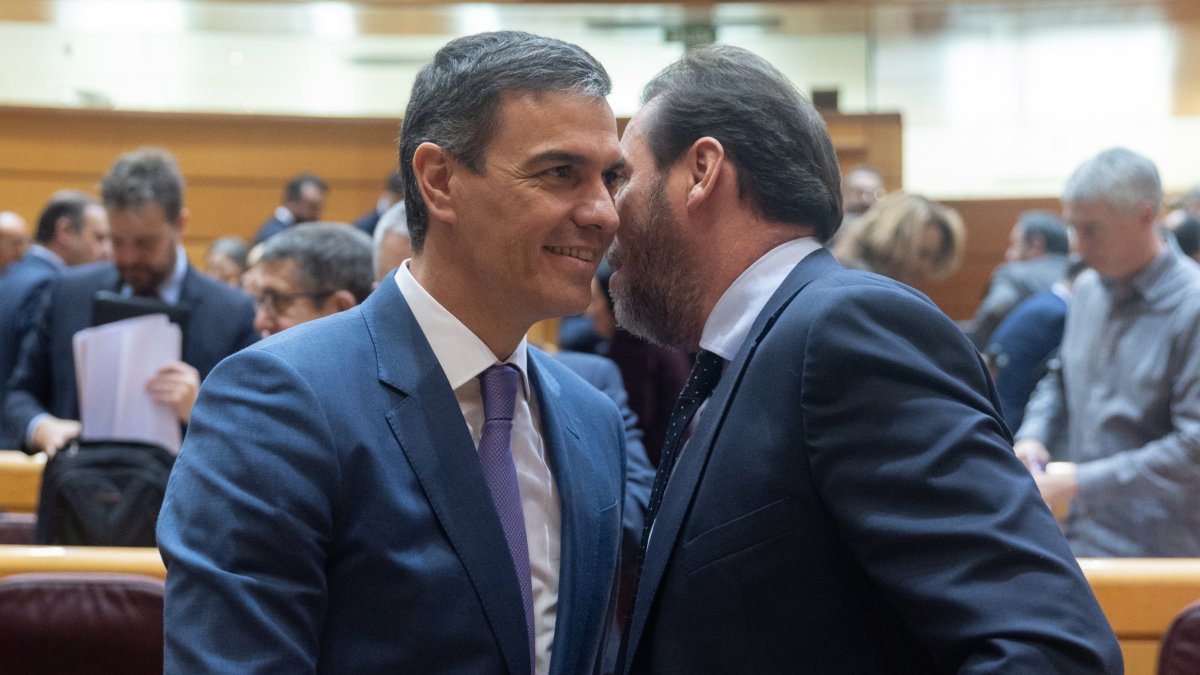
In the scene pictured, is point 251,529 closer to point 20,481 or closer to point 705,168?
point 705,168

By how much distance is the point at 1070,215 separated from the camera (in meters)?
3.63

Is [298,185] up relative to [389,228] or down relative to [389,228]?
down

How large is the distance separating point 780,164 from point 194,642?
0.94 m

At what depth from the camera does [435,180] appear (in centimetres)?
166

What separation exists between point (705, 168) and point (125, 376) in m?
2.18

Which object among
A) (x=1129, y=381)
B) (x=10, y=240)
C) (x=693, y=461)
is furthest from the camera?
(x=10, y=240)

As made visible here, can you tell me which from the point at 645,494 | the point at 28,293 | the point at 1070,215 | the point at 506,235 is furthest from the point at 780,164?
the point at 28,293

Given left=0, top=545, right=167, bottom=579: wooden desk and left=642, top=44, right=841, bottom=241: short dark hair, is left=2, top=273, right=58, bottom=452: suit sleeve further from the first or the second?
left=642, top=44, right=841, bottom=241: short dark hair

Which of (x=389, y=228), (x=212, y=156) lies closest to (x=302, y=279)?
(x=389, y=228)

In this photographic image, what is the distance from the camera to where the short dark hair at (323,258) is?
3.13 meters

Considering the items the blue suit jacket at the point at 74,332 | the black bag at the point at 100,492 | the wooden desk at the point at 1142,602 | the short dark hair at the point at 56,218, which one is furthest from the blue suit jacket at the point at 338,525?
the short dark hair at the point at 56,218

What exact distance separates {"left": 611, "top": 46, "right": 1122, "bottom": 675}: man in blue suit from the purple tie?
152 mm

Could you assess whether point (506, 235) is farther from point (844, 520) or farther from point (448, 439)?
point (844, 520)

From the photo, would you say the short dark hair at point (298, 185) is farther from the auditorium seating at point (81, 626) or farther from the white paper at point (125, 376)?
the auditorium seating at point (81, 626)
